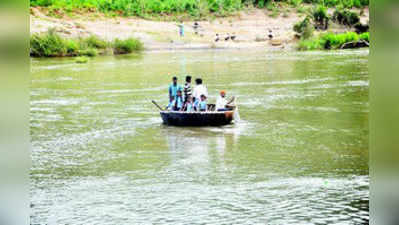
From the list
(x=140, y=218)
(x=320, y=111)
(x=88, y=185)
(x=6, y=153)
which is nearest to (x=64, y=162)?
(x=88, y=185)

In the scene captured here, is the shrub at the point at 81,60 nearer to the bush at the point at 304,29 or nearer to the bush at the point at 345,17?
the bush at the point at 304,29

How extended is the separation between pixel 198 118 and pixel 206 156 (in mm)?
3052

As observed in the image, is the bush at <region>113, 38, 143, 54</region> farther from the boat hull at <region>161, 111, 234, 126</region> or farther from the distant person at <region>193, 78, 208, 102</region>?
the distant person at <region>193, 78, 208, 102</region>

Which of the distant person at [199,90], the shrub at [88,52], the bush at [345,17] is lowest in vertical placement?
the distant person at [199,90]

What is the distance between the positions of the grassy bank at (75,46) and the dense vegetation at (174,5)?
19.8 ft

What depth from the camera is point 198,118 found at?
16875 millimetres

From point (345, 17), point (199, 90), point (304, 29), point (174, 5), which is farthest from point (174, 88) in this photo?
point (174, 5)

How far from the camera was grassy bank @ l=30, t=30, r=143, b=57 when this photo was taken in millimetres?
42938

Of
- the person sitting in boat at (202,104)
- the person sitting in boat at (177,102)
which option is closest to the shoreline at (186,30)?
the person sitting in boat at (177,102)

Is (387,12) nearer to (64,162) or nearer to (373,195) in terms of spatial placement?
(373,195)

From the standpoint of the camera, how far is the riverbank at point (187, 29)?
45344 millimetres

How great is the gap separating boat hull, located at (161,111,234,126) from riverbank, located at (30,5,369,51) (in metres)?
28.2

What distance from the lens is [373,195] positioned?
9.51ft

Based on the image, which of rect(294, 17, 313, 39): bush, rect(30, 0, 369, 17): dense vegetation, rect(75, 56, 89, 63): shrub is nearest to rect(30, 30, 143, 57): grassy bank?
rect(75, 56, 89, 63): shrub
